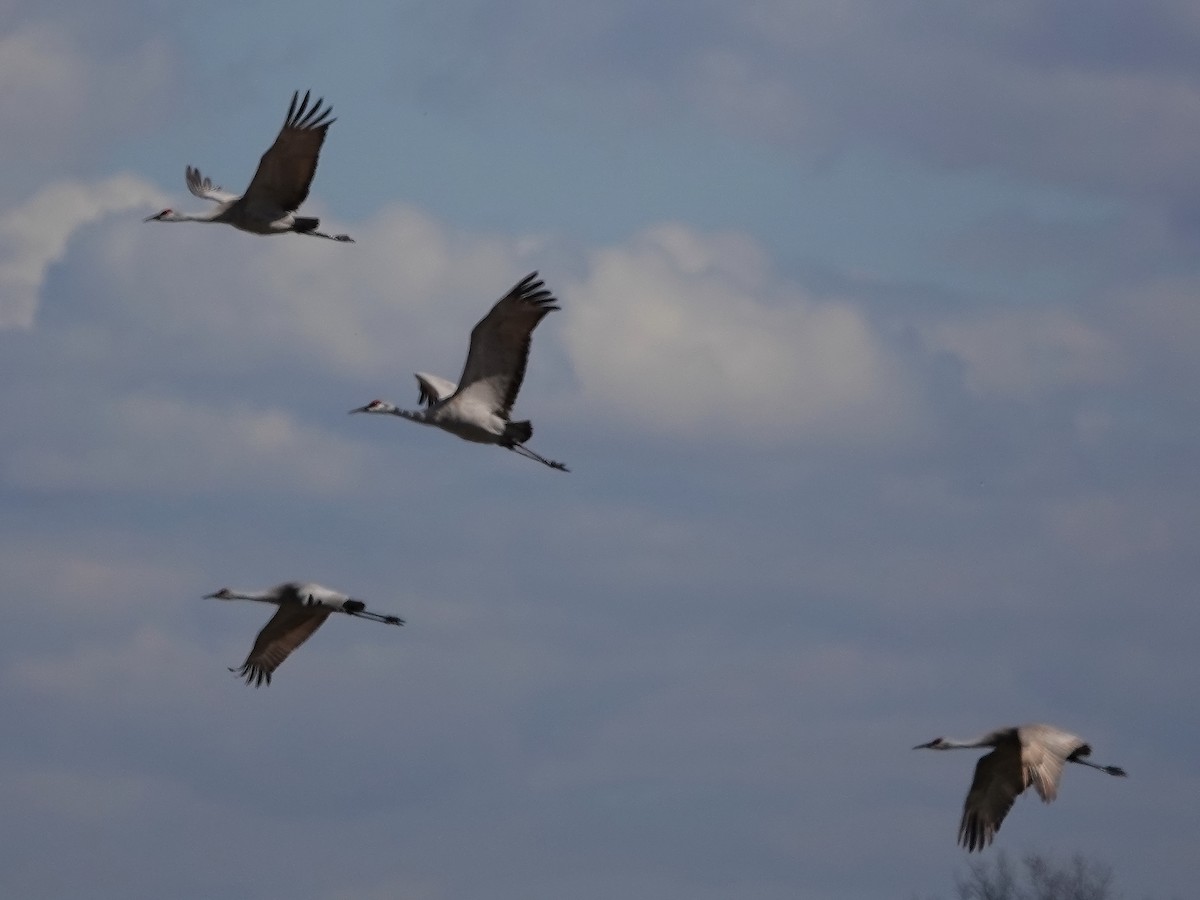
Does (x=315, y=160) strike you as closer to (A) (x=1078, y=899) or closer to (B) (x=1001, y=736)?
(B) (x=1001, y=736)

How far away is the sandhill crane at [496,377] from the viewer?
122 ft

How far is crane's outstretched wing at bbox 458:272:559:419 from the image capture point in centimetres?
3712

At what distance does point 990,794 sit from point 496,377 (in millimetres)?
8235

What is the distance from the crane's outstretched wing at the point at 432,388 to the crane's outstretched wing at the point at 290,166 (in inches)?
122

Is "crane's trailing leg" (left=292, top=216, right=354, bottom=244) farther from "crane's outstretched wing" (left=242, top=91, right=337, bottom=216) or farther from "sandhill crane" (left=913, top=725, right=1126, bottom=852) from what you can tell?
"sandhill crane" (left=913, top=725, right=1126, bottom=852)

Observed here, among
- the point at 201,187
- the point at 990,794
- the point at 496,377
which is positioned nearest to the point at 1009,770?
the point at 990,794

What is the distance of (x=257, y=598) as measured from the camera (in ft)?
137

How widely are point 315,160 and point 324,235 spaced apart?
111 centimetres

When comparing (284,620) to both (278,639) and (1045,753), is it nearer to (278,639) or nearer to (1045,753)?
(278,639)

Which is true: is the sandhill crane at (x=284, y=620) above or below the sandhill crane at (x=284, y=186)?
below

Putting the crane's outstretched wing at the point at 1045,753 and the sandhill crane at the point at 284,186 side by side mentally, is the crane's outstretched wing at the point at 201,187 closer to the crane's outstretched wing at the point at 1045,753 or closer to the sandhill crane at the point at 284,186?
the sandhill crane at the point at 284,186

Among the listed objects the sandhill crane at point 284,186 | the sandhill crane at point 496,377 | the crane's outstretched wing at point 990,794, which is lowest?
the crane's outstretched wing at point 990,794

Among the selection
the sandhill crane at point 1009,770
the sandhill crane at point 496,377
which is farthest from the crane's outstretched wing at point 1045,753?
the sandhill crane at point 496,377

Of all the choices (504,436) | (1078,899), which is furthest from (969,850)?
(1078,899)
